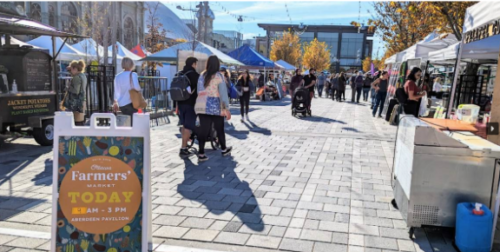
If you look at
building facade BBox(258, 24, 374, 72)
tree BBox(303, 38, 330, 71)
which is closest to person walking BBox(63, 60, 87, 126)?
tree BBox(303, 38, 330, 71)

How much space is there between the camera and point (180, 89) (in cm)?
603

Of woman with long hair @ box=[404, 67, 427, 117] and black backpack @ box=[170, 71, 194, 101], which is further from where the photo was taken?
woman with long hair @ box=[404, 67, 427, 117]

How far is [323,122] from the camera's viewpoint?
37.6ft

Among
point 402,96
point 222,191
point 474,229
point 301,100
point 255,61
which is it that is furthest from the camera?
point 255,61

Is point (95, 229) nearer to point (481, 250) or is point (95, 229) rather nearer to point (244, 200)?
point (244, 200)

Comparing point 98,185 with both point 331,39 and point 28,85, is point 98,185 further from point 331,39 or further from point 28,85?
point 331,39

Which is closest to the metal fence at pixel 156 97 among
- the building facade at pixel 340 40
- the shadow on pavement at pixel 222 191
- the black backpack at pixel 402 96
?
the shadow on pavement at pixel 222 191

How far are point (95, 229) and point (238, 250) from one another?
119 centimetres

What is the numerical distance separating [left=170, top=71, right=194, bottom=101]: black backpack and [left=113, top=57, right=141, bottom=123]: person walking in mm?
564

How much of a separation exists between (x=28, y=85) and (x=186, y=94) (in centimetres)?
386

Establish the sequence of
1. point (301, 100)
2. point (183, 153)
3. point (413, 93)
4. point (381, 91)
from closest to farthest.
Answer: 1. point (183, 153)
2. point (413, 93)
3. point (301, 100)
4. point (381, 91)

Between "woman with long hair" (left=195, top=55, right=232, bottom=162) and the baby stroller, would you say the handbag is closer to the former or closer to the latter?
"woman with long hair" (left=195, top=55, right=232, bottom=162)

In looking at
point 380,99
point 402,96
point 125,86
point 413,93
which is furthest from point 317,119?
point 125,86

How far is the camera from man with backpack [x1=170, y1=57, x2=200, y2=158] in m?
6.04
